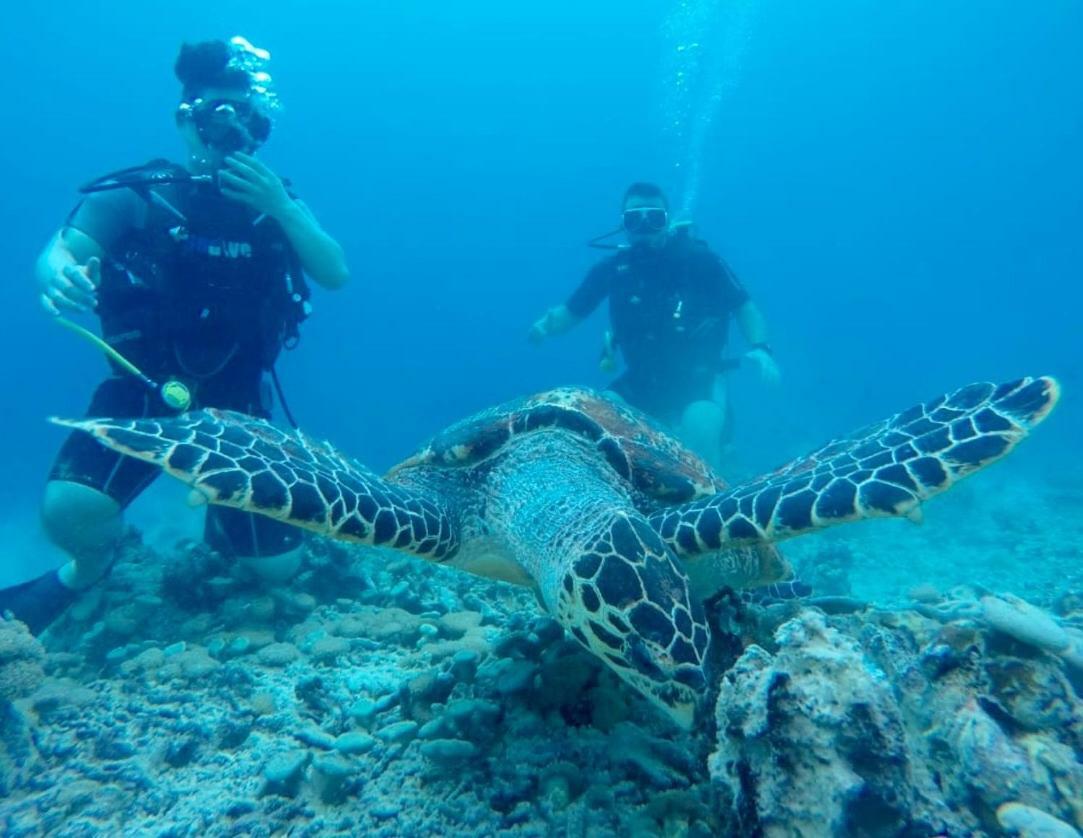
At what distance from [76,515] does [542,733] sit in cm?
493

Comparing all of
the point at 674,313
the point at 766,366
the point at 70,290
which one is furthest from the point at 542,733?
the point at 674,313

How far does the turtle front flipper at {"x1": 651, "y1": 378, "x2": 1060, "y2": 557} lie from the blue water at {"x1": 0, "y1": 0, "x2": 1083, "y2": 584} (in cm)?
5123

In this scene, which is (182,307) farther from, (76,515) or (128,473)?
(76,515)

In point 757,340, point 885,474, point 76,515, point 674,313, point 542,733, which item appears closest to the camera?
point 542,733

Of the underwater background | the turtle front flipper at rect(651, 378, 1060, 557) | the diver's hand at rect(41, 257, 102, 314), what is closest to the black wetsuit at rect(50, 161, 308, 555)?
the diver's hand at rect(41, 257, 102, 314)

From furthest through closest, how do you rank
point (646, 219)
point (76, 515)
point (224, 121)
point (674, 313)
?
point (674, 313) → point (646, 219) → point (224, 121) → point (76, 515)

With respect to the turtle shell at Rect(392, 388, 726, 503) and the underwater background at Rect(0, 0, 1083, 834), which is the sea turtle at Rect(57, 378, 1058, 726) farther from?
the underwater background at Rect(0, 0, 1083, 834)

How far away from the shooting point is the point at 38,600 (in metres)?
5.65

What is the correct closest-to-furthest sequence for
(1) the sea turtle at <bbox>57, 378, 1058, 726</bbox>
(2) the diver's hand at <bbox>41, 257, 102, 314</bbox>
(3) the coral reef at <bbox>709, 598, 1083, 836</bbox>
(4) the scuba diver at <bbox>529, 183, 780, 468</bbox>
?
1. (3) the coral reef at <bbox>709, 598, 1083, 836</bbox>
2. (1) the sea turtle at <bbox>57, 378, 1058, 726</bbox>
3. (2) the diver's hand at <bbox>41, 257, 102, 314</bbox>
4. (4) the scuba diver at <bbox>529, 183, 780, 468</bbox>

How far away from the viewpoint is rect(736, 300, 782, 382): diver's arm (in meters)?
9.11

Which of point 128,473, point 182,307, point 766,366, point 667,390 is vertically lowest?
point 128,473

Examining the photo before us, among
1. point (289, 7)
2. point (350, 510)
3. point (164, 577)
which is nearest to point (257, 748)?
point (350, 510)

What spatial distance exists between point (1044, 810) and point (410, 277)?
91206 mm

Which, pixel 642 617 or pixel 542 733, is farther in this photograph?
pixel 542 733
